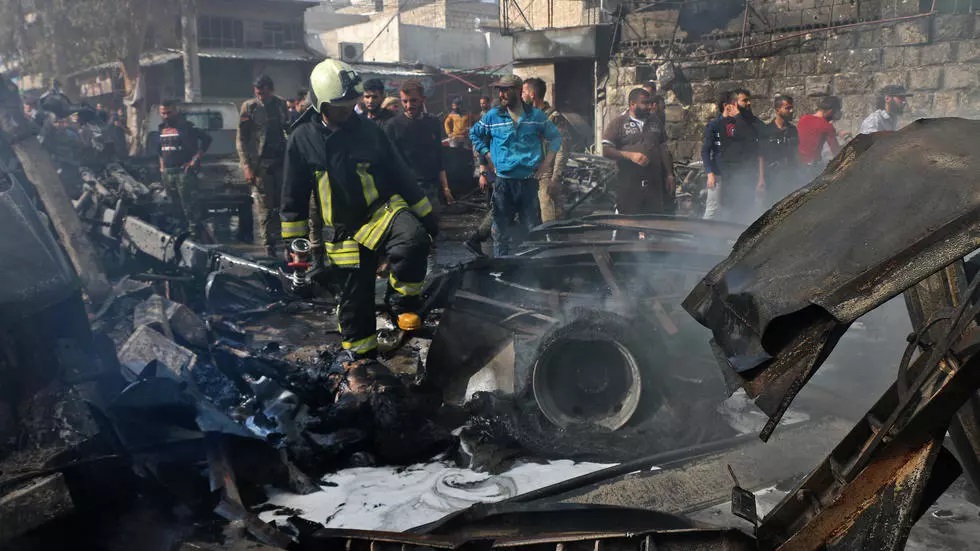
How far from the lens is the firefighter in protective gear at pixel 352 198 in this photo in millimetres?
5090

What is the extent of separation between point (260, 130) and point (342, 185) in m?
5.81

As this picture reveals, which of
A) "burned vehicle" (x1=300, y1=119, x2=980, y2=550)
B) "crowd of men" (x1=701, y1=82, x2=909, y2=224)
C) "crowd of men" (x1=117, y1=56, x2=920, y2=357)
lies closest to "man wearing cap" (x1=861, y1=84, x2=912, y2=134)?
"crowd of men" (x1=117, y1=56, x2=920, y2=357)

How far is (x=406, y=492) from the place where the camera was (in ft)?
12.1

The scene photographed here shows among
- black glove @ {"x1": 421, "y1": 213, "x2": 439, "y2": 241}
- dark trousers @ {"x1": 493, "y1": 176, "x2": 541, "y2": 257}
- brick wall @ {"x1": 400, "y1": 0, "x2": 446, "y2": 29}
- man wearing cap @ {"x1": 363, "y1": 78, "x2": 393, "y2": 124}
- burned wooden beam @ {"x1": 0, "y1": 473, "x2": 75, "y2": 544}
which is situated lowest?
burned wooden beam @ {"x1": 0, "y1": 473, "x2": 75, "y2": 544}

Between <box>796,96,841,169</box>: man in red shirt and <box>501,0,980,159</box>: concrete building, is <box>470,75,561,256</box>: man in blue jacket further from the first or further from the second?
<box>501,0,980,159</box>: concrete building

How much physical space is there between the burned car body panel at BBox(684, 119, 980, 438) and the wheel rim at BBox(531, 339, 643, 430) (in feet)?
7.32

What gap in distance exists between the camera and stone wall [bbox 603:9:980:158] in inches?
451

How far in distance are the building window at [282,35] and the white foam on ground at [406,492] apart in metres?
33.2

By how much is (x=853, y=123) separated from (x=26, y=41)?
3347cm

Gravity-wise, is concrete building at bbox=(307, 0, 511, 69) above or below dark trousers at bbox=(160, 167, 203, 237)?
above

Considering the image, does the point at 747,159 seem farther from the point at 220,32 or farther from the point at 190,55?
the point at 220,32

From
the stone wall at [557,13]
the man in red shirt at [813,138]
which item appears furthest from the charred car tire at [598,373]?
the stone wall at [557,13]

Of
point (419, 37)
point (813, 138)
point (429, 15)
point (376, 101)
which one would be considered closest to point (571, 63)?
point (813, 138)

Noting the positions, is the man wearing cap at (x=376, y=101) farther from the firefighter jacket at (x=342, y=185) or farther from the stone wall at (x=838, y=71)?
the stone wall at (x=838, y=71)
